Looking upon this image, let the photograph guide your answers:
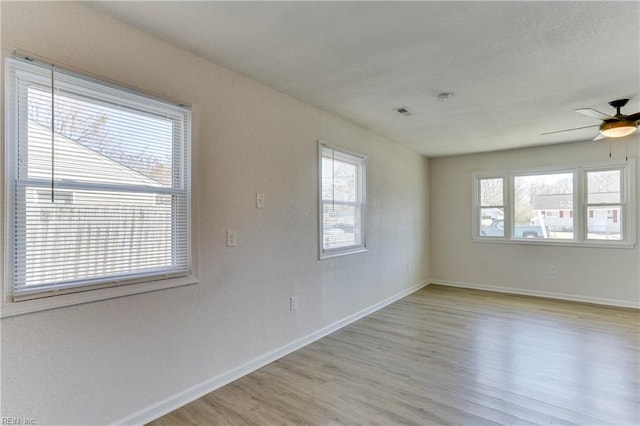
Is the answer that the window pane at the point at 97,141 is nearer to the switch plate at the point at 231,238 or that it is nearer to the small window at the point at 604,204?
the switch plate at the point at 231,238

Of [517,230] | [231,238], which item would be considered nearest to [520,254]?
[517,230]

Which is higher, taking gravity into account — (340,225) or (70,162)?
(70,162)

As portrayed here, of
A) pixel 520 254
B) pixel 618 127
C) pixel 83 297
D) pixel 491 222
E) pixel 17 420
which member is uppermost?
pixel 618 127

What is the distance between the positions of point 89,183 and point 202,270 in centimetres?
93

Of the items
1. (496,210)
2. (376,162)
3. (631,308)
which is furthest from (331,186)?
→ (631,308)

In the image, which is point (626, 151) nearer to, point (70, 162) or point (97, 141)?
point (97, 141)

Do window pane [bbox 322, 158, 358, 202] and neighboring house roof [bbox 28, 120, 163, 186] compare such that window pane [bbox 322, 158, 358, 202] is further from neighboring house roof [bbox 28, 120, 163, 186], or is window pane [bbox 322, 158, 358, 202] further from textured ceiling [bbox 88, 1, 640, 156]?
neighboring house roof [bbox 28, 120, 163, 186]

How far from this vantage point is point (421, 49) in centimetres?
219

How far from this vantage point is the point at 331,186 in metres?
3.73

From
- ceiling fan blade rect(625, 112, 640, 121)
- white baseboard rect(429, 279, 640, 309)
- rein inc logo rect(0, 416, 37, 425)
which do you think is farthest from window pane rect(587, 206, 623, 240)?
rein inc logo rect(0, 416, 37, 425)

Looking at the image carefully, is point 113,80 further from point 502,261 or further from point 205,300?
point 502,261

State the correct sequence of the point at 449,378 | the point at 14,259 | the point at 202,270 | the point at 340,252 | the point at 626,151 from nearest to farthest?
the point at 14,259
the point at 202,270
the point at 449,378
the point at 340,252
the point at 626,151

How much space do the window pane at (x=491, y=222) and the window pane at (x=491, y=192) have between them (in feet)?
0.42

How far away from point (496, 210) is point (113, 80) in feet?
19.3
